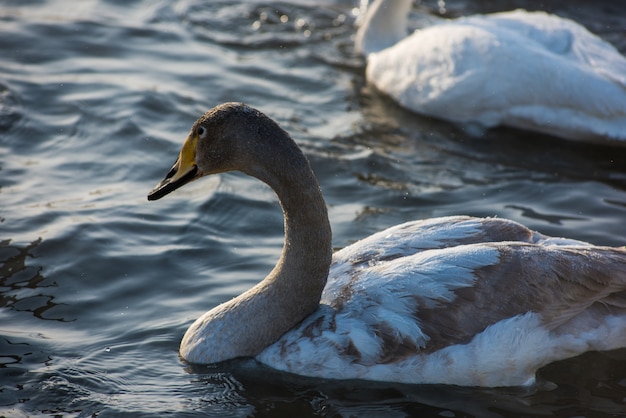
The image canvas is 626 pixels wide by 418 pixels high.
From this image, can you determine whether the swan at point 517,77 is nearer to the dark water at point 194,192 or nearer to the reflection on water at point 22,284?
the dark water at point 194,192

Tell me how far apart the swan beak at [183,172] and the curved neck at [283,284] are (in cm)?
36

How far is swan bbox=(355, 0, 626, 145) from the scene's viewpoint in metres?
10.3

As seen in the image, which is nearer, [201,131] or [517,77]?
[201,131]

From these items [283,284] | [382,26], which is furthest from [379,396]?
[382,26]

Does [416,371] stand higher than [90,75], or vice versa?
[90,75]

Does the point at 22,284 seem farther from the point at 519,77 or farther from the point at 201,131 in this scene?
the point at 519,77

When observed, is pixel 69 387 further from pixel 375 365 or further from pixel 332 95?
pixel 332 95

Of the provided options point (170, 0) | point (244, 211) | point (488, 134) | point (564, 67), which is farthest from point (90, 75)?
point (564, 67)

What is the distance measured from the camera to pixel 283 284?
6.57 metres

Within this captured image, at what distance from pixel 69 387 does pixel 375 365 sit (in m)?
1.91

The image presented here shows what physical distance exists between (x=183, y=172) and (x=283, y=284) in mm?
951

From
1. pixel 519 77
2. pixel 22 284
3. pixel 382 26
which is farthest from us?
pixel 382 26

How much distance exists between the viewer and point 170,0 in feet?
45.4

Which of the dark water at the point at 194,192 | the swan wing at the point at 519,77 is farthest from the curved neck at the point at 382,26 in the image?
the swan wing at the point at 519,77
